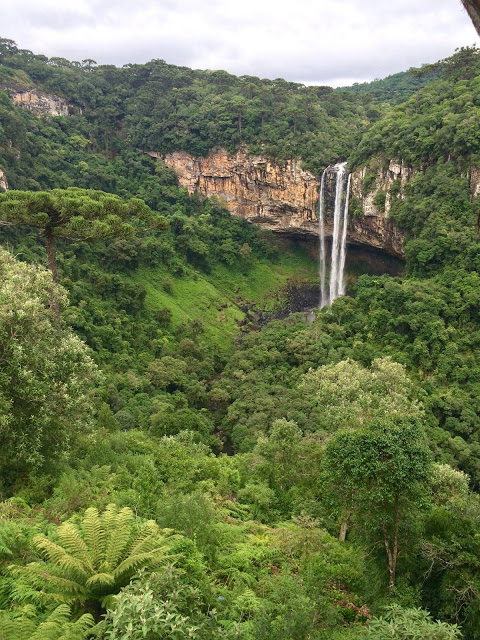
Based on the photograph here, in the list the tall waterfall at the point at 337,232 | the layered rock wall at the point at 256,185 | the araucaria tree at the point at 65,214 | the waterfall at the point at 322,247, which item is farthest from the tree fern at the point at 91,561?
the layered rock wall at the point at 256,185

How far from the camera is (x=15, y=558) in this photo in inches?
197

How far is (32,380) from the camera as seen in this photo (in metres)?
7.65

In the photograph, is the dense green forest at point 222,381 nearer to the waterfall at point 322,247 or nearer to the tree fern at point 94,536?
the tree fern at point 94,536

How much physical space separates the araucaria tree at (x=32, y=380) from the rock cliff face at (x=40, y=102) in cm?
4401

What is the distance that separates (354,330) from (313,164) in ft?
64.0

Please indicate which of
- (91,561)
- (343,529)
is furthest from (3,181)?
(91,561)

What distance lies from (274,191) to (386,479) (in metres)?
41.6

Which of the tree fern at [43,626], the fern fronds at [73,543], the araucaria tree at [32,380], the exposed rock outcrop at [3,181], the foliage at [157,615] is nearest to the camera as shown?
the foliage at [157,615]

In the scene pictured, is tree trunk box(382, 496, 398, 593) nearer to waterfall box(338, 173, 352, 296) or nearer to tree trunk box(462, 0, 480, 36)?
tree trunk box(462, 0, 480, 36)

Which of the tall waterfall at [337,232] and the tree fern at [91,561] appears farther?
the tall waterfall at [337,232]

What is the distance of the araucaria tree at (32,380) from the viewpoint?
7547mm

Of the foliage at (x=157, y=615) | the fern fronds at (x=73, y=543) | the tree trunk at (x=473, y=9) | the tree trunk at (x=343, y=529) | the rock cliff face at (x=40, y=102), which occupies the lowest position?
the tree trunk at (x=343, y=529)

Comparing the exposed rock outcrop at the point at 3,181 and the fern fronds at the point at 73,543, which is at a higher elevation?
the exposed rock outcrop at the point at 3,181

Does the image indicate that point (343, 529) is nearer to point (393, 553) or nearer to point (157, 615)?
point (393, 553)
